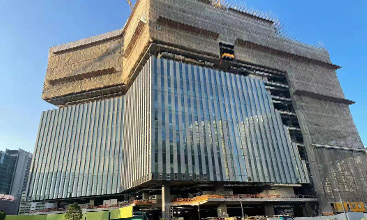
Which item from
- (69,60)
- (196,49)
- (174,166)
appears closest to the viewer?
(174,166)

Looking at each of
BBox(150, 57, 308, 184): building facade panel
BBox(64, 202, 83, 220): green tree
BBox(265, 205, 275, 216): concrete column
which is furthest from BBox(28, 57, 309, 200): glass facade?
BBox(64, 202, 83, 220): green tree

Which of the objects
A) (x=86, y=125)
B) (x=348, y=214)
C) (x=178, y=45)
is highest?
(x=178, y=45)

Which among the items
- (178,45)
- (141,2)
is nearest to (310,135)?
(178,45)

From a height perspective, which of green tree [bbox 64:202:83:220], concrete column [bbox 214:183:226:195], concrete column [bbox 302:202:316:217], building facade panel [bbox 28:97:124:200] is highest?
building facade panel [bbox 28:97:124:200]

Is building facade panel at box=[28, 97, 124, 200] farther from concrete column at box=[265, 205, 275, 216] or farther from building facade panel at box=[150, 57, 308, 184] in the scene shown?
concrete column at box=[265, 205, 275, 216]

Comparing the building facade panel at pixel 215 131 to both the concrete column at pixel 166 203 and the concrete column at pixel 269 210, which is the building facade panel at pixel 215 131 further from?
the concrete column at pixel 269 210

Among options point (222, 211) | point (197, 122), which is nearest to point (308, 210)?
point (222, 211)

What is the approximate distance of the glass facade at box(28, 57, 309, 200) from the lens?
54656mm

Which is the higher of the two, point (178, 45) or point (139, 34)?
point (139, 34)

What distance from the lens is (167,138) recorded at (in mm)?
53875

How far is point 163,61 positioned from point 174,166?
26.8 m

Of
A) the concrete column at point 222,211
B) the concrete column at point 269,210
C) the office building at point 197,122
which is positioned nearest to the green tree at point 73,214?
the office building at point 197,122

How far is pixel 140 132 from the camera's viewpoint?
59.7 meters

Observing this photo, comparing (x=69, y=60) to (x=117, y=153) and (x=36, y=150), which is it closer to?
(x=36, y=150)
